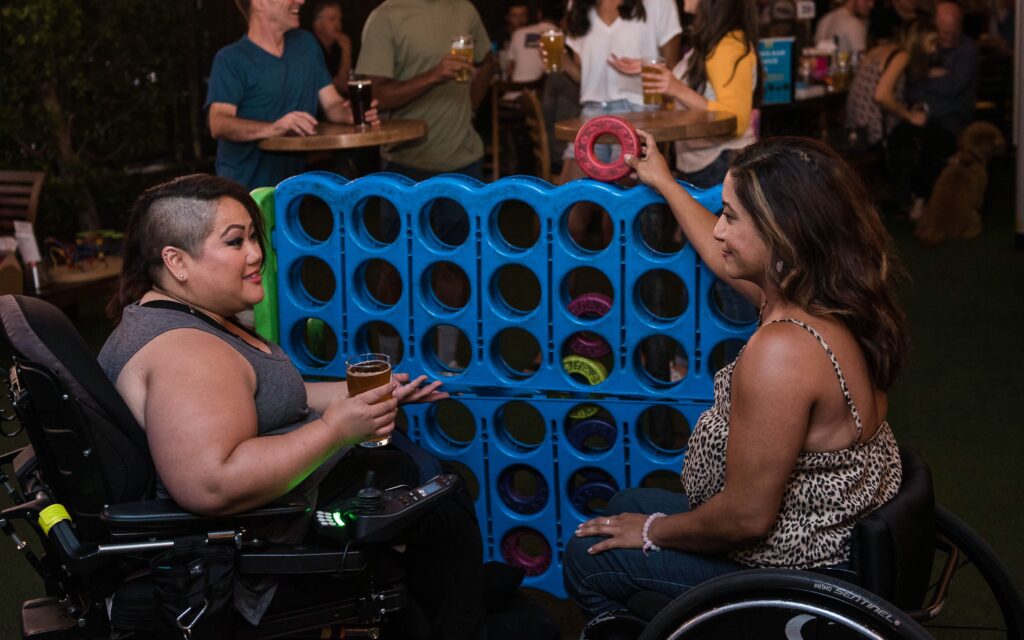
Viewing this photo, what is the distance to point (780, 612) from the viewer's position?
190cm

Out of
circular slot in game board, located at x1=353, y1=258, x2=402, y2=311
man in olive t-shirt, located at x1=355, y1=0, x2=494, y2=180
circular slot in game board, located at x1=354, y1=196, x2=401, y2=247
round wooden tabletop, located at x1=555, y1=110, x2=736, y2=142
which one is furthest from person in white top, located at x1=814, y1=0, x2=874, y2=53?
round wooden tabletop, located at x1=555, y1=110, x2=736, y2=142

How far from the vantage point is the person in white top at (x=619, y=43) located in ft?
15.7

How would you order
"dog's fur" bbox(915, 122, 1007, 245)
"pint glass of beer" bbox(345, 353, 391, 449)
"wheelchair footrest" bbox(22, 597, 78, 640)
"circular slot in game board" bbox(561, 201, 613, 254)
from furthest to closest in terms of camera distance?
1. "dog's fur" bbox(915, 122, 1007, 245)
2. "circular slot in game board" bbox(561, 201, 613, 254)
3. "pint glass of beer" bbox(345, 353, 391, 449)
4. "wheelchair footrest" bbox(22, 597, 78, 640)

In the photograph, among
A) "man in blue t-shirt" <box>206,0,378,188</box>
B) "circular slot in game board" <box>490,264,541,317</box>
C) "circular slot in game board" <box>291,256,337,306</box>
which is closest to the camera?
"man in blue t-shirt" <box>206,0,378,188</box>

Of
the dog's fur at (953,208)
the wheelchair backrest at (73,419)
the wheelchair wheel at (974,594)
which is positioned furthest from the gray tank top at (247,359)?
the dog's fur at (953,208)

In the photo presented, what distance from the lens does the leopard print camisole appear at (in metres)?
2.07

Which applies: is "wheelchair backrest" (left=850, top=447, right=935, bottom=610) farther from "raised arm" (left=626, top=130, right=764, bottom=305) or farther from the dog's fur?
the dog's fur

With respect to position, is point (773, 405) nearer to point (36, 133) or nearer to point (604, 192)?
point (604, 192)

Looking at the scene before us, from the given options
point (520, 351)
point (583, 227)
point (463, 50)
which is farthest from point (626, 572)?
point (520, 351)

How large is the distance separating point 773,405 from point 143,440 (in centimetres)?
112

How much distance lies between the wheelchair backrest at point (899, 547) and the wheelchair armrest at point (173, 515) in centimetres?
98

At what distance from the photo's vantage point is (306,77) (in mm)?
4711

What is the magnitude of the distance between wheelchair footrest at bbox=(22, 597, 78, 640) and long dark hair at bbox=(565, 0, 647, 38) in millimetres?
3284

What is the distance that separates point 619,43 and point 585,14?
25cm
